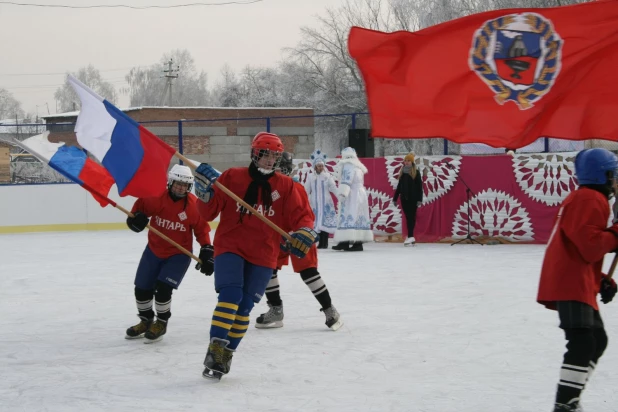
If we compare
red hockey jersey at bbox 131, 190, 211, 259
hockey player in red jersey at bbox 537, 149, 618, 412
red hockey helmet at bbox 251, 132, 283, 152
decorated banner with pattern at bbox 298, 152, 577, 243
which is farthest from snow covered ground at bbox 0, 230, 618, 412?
decorated banner with pattern at bbox 298, 152, 577, 243

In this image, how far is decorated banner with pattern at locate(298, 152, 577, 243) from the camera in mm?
15344

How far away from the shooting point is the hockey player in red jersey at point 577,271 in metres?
4.34

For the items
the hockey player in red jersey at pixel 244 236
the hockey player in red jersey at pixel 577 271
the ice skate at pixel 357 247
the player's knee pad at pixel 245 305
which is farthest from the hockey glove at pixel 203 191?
the ice skate at pixel 357 247

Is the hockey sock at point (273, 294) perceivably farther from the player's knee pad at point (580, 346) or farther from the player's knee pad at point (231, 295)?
the player's knee pad at point (580, 346)

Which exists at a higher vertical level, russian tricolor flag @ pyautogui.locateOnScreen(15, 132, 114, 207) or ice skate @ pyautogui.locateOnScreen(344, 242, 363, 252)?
russian tricolor flag @ pyautogui.locateOnScreen(15, 132, 114, 207)

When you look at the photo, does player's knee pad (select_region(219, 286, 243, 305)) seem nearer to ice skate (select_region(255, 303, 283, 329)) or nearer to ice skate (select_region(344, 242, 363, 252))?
ice skate (select_region(255, 303, 283, 329))

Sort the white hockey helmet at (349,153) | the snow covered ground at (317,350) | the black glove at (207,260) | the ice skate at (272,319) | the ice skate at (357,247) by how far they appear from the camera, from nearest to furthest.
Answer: the snow covered ground at (317,350) < the black glove at (207,260) < the ice skate at (272,319) < the white hockey helmet at (349,153) < the ice skate at (357,247)

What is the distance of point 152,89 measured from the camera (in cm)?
9394

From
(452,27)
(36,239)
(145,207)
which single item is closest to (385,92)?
(452,27)

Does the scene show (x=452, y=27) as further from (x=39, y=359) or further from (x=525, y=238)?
(x=525, y=238)

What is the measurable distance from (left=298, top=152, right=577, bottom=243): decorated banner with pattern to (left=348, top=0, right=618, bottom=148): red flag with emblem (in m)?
10.5

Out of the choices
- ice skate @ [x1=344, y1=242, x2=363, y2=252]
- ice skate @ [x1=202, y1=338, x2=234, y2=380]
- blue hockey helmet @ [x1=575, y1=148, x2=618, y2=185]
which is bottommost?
ice skate @ [x1=344, y1=242, x2=363, y2=252]

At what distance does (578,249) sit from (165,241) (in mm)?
3496

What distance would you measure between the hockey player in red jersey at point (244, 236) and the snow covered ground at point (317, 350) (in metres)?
0.32
